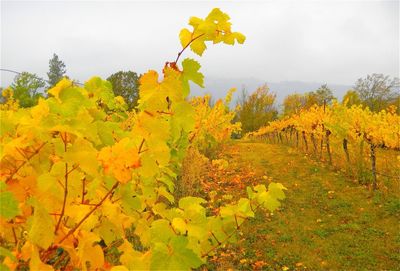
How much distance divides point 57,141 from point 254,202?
2.72ft

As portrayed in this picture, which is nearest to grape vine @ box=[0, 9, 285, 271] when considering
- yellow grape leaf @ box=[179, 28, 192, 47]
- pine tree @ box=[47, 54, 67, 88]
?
yellow grape leaf @ box=[179, 28, 192, 47]

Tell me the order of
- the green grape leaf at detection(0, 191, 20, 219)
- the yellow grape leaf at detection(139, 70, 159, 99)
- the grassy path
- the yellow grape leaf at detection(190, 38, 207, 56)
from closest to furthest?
the green grape leaf at detection(0, 191, 20, 219)
the yellow grape leaf at detection(139, 70, 159, 99)
the yellow grape leaf at detection(190, 38, 207, 56)
the grassy path

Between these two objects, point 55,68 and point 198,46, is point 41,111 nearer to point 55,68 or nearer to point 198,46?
point 198,46

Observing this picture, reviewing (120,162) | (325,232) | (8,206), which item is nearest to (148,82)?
(120,162)

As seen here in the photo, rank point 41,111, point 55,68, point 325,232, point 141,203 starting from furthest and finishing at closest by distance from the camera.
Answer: point 55,68
point 325,232
point 141,203
point 41,111

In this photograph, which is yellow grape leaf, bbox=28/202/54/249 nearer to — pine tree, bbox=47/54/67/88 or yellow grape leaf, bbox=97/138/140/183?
yellow grape leaf, bbox=97/138/140/183

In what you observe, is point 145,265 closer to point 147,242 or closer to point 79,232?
point 79,232

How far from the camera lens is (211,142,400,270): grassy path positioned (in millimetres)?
5074

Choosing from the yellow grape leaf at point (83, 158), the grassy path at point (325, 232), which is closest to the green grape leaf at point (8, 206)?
the yellow grape leaf at point (83, 158)

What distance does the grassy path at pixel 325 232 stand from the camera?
16.6 feet

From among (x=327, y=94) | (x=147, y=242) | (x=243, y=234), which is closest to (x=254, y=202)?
(x=147, y=242)

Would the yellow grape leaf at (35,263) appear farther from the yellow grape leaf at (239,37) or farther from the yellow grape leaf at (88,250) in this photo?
the yellow grape leaf at (239,37)

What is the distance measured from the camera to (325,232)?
6.18m

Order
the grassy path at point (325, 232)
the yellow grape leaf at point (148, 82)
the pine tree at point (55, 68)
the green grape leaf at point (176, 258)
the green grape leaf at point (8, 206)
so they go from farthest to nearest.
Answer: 1. the pine tree at point (55, 68)
2. the grassy path at point (325, 232)
3. the yellow grape leaf at point (148, 82)
4. the green grape leaf at point (176, 258)
5. the green grape leaf at point (8, 206)
